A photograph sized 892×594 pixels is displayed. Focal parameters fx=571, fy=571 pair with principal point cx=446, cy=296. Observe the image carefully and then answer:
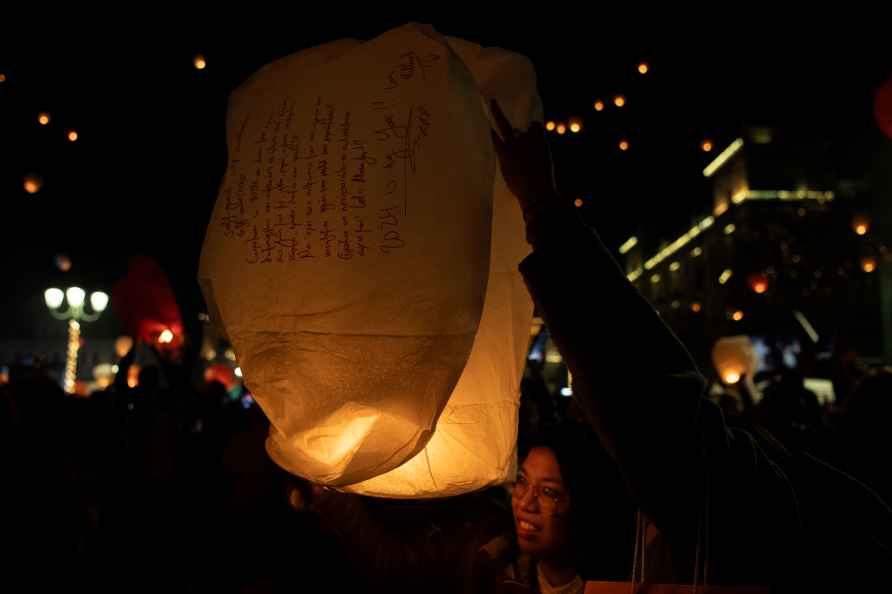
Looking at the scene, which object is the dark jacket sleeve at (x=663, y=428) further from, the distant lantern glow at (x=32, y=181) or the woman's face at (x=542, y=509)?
the distant lantern glow at (x=32, y=181)

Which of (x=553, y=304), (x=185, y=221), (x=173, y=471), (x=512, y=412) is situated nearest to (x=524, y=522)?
(x=512, y=412)

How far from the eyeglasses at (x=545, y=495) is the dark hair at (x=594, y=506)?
48mm

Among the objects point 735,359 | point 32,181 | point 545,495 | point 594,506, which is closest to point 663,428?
point 594,506

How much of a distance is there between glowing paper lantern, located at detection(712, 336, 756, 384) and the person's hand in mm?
8057

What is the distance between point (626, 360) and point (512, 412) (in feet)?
3.01

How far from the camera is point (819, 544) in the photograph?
2.74 feet

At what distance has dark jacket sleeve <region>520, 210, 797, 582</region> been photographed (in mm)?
812

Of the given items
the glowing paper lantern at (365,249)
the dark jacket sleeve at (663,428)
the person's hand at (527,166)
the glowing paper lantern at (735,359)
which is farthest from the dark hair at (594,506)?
the glowing paper lantern at (735,359)

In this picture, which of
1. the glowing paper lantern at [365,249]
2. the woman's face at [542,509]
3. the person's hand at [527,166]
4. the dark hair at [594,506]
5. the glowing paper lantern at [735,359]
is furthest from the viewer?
the glowing paper lantern at [735,359]

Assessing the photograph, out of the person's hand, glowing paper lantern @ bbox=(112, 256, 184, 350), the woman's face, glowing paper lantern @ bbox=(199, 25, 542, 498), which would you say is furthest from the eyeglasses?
glowing paper lantern @ bbox=(112, 256, 184, 350)

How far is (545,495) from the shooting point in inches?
86.2

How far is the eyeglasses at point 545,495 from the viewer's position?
2162 millimetres

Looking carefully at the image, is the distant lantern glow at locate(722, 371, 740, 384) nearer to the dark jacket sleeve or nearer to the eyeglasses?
the eyeglasses

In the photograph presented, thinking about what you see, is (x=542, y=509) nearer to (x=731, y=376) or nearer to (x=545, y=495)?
(x=545, y=495)
